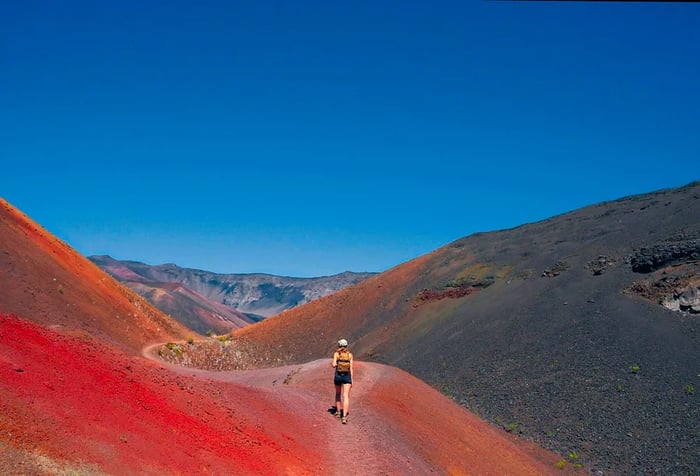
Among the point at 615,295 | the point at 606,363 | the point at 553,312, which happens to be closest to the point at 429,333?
the point at 553,312

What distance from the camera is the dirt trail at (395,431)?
521 inches

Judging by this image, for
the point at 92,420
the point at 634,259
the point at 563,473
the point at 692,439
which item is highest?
→ the point at 634,259

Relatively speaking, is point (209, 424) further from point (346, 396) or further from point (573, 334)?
point (573, 334)

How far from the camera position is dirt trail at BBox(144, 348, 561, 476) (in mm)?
13227

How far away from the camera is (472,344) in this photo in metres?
34.4

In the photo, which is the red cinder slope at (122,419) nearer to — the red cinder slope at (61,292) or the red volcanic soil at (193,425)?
the red volcanic soil at (193,425)

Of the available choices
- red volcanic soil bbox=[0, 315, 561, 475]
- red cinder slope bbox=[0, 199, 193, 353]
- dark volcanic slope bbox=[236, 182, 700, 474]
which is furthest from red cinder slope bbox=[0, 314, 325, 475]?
red cinder slope bbox=[0, 199, 193, 353]

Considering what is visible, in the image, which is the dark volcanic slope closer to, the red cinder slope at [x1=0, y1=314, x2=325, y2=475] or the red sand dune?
the red sand dune

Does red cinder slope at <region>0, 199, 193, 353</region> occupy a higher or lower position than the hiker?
higher

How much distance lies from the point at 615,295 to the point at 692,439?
12.8 meters

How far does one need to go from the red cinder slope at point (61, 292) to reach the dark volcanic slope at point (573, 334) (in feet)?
47.0

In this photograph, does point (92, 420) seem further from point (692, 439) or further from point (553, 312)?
point (553, 312)

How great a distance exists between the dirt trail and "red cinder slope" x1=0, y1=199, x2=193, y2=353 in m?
16.7

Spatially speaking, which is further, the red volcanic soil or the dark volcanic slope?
the dark volcanic slope
